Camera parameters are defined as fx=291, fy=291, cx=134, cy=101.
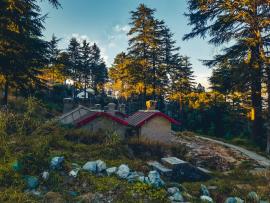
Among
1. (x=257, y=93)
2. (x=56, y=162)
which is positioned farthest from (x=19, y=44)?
(x=257, y=93)

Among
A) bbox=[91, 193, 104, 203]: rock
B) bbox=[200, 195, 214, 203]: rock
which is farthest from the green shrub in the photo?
bbox=[200, 195, 214, 203]: rock

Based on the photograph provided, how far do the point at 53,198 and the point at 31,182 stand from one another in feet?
2.85

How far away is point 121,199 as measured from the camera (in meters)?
7.38

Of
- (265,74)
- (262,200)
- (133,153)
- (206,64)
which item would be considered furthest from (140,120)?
(262,200)

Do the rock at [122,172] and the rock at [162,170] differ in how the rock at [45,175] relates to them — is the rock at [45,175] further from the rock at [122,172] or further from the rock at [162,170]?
the rock at [162,170]

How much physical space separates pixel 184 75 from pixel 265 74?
2731cm

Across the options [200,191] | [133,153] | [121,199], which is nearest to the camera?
[121,199]

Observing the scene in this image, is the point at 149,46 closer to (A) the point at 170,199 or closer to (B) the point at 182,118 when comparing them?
(B) the point at 182,118

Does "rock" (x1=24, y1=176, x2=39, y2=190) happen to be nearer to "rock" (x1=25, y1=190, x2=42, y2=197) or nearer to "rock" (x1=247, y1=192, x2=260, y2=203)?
"rock" (x1=25, y1=190, x2=42, y2=197)

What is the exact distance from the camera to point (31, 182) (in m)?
7.40

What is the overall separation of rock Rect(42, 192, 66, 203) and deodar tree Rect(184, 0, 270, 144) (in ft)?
45.0

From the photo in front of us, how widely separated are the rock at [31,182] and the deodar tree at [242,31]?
13.8 m

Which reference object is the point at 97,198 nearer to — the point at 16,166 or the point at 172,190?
the point at 172,190

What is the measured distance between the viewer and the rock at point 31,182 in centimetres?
734
